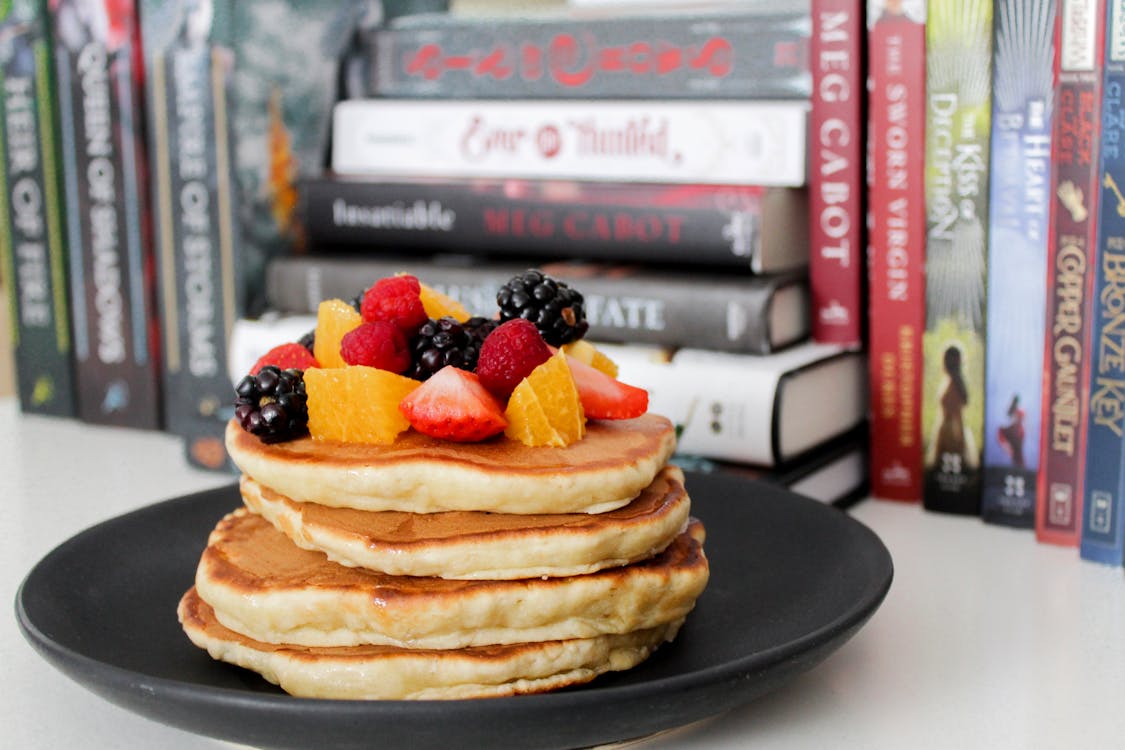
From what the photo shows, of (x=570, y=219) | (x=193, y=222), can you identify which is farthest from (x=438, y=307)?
(x=193, y=222)

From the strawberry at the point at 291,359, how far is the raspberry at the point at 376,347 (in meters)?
0.07

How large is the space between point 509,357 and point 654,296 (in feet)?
1.75

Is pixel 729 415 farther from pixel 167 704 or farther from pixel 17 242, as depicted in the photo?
pixel 17 242

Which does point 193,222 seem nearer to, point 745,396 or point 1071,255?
point 745,396

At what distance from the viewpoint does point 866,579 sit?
1092 mm

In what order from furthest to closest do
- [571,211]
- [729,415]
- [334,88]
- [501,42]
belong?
1. [334,88]
2. [501,42]
3. [571,211]
4. [729,415]

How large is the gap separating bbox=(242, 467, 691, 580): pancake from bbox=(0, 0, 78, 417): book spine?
1103 millimetres

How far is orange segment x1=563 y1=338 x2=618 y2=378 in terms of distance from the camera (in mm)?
1151

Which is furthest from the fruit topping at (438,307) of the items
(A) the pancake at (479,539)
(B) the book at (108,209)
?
(B) the book at (108,209)

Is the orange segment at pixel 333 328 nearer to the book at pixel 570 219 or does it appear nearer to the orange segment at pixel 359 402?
the orange segment at pixel 359 402

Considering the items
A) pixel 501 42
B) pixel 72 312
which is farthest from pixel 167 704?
pixel 72 312

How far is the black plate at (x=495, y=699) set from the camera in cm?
83

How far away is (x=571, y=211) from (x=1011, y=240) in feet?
1.56

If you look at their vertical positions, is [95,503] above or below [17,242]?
below
